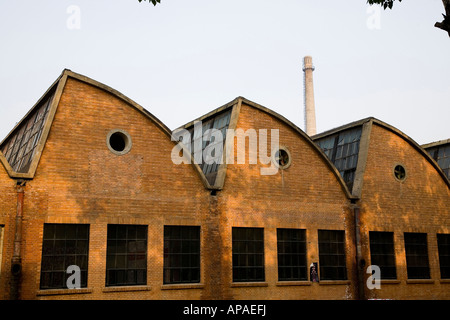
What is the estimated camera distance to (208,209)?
20.4 meters

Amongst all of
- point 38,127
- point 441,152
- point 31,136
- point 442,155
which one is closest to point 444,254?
point 442,155

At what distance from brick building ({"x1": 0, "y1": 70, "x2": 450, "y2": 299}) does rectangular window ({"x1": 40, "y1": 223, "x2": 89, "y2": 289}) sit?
35 millimetres

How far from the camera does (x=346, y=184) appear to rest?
82.1 ft

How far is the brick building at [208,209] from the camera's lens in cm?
1772

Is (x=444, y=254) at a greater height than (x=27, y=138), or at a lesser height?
lesser

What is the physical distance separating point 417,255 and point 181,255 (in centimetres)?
1215

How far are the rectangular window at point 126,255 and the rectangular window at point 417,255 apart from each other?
12.9 meters

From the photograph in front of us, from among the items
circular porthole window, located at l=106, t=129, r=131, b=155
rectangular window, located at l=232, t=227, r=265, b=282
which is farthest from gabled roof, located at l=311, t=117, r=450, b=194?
circular porthole window, located at l=106, t=129, r=131, b=155

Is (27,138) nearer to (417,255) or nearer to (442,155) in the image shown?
(417,255)

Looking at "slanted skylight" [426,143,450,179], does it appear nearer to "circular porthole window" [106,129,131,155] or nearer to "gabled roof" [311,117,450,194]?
"gabled roof" [311,117,450,194]

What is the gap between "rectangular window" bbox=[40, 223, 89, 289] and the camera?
1739 cm

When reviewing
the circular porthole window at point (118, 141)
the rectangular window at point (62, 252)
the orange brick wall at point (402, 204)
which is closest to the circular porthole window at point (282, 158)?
the orange brick wall at point (402, 204)

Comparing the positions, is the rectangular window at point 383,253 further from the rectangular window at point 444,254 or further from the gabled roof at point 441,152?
the gabled roof at point 441,152
